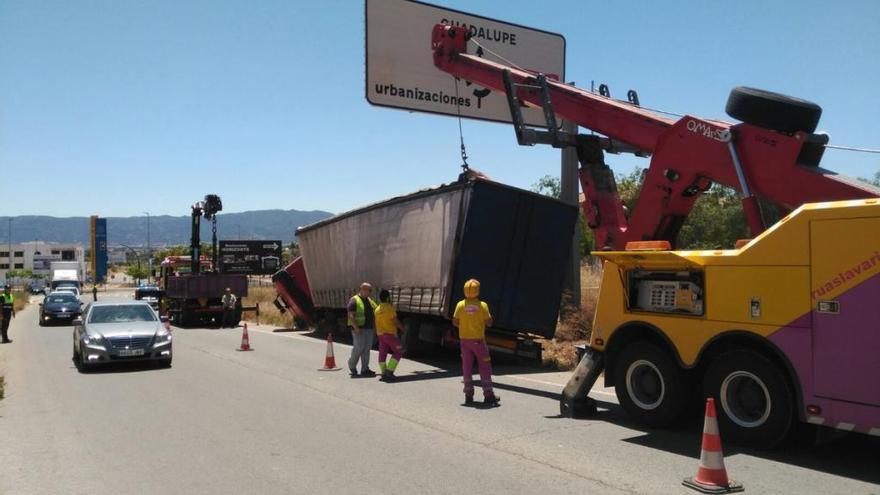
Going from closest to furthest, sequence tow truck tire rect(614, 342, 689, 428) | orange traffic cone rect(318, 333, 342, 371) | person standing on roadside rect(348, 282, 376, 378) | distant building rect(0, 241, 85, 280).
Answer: tow truck tire rect(614, 342, 689, 428), person standing on roadside rect(348, 282, 376, 378), orange traffic cone rect(318, 333, 342, 371), distant building rect(0, 241, 85, 280)

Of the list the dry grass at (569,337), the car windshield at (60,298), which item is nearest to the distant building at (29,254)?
the car windshield at (60,298)

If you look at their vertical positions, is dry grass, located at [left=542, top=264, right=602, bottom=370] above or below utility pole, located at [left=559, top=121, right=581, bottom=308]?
below

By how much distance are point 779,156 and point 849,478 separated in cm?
346

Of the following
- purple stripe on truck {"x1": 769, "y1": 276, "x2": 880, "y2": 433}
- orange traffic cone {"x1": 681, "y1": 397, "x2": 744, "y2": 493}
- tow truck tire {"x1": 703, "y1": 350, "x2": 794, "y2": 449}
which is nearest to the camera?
orange traffic cone {"x1": 681, "y1": 397, "x2": 744, "y2": 493}

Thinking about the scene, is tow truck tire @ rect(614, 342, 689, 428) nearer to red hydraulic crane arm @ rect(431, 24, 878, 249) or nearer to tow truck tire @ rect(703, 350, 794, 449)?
tow truck tire @ rect(703, 350, 794, 449)

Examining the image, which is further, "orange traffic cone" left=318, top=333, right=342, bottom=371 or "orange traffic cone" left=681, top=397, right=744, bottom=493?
"orange traffic cone" left=318, top=333, right=342, bottom=371

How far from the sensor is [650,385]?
7902 millimetres

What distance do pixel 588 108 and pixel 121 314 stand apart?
10346mm

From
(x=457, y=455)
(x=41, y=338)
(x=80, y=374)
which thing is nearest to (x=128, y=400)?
(x=80, y=374)

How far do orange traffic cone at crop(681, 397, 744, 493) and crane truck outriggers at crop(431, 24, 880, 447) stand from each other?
3.93 ft

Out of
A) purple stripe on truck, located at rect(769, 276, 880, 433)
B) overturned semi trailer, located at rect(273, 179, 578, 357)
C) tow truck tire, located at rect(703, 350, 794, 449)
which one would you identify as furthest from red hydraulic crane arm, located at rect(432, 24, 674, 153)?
purple stripe on truck, located at rect(769, 276, 880, 433)

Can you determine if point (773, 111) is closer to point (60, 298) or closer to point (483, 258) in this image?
point (483, 258)

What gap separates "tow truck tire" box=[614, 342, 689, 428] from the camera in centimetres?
750

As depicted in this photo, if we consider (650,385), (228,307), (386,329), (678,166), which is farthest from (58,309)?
(650,385)
